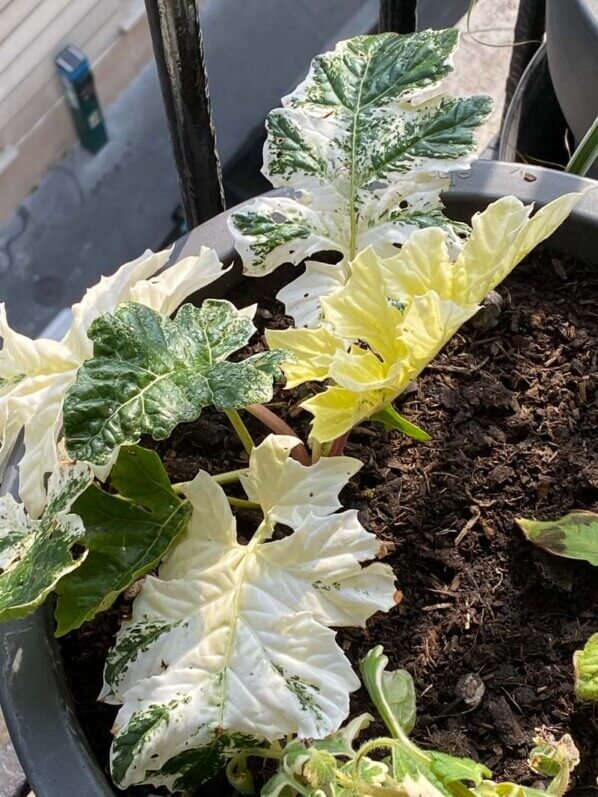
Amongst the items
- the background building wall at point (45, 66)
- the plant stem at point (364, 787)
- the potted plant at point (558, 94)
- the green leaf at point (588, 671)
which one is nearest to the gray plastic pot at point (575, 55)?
the potted plant at point (558, 94)

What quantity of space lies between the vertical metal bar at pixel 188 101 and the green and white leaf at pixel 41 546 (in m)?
0.36

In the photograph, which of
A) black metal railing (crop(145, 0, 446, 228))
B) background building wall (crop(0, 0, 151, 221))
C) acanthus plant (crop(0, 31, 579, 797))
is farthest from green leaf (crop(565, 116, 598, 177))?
background building wall (crop(0, 0, 151, 221))

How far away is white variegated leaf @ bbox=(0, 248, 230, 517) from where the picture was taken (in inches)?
25.5

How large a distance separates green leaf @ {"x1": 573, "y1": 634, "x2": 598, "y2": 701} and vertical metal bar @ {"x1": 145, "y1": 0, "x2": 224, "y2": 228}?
21.2 inches

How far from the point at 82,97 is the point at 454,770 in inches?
78.8

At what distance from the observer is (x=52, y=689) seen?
0.67m

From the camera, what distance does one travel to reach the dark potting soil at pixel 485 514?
691 millimetres

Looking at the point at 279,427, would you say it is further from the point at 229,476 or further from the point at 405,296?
the point at 405,296

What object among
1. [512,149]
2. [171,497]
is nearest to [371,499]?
[171,497]

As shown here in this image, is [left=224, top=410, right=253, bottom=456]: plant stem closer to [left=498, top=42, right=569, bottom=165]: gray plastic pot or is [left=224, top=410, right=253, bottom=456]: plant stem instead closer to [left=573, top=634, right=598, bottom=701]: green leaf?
[left=573, top=634, right=598, bottom=701]: green leaf

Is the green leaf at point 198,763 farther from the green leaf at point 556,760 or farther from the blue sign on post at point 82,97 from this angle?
the blue sign on post at point 82,97

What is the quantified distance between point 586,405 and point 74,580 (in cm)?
43

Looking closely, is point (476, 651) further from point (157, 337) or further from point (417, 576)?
point (157, 337)

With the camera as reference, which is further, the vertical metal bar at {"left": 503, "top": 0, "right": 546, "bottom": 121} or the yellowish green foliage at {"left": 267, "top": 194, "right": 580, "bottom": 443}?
the vertical metal bar at {"left": 503, "top": 0, "right": 546, "bottom": 121}
